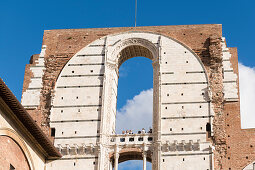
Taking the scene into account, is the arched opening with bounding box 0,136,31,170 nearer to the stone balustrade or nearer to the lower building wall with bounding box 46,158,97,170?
the lower building wall with bounding box 46,158,97,170

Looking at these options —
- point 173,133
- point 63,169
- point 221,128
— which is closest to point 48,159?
point 63,169

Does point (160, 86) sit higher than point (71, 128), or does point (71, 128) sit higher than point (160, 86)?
point (160, 86)

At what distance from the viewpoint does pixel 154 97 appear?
22.7m

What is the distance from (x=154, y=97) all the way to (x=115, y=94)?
74.1 inches

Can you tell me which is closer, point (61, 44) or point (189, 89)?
point (189, 89)

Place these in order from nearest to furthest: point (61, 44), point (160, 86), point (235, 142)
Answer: point (235, 142) < point (160, 86) < point (61, 44)

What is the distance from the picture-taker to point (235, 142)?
21.3 m

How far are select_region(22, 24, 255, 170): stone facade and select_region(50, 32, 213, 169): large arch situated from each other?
38 mm

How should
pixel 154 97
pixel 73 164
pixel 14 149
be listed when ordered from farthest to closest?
pixel 154 97 < pixel 73 164 < pixel 14 149

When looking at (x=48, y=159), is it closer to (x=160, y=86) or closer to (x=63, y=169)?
(x=63, y=169)

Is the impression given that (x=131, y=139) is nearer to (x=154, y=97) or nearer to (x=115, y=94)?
(x=154, y=97)

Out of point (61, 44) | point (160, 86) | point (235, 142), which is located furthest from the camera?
point (61, 44)

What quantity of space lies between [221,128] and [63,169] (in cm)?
602

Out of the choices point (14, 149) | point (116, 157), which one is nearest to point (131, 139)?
point (116, 157)
